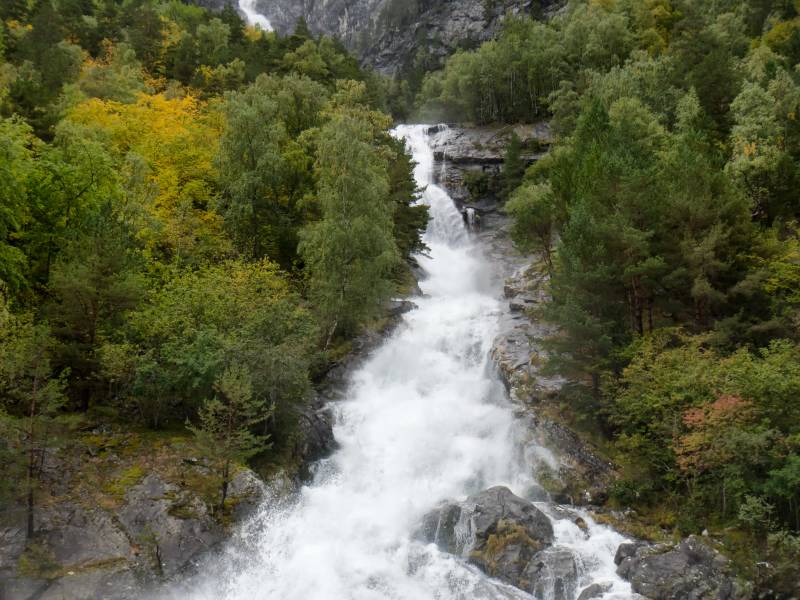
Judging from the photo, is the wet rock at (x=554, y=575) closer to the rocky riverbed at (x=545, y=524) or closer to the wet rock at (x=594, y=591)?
the rocky riverbed at (x=545, y=524)

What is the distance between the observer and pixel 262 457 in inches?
891

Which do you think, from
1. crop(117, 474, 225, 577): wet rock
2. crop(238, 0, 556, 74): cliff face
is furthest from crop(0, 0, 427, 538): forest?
crop(238, 0, 556, 74): cliff face

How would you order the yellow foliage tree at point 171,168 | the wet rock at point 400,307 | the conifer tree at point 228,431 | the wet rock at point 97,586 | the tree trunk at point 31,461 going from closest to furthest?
the wet rock at point 97,586 → the tree trunk at point 31,461 → the conifer tree at point 228,431 → the yellow foliage tree at point 171,168 → the wet rock at point 400,307

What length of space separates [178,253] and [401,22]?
293 feet

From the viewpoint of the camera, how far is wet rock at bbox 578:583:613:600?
17.2 m

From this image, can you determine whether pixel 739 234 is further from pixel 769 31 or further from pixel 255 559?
pixel 769 31

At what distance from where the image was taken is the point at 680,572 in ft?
57.0

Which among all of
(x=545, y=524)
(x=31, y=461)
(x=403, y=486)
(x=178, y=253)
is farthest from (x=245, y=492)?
(x=178, y=253)

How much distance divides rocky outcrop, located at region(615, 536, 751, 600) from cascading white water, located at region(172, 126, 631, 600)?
547mm

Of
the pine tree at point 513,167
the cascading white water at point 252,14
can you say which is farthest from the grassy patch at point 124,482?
the cascading white water at point 252,14

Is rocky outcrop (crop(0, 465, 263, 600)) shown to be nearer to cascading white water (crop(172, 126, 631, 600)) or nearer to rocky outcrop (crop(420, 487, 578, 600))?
cascading white water (crop(172, 126, 631, 600))

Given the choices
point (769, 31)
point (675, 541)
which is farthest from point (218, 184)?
point (769, 31)

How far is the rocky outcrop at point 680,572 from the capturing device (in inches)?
662

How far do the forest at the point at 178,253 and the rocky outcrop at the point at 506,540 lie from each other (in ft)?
21.9
